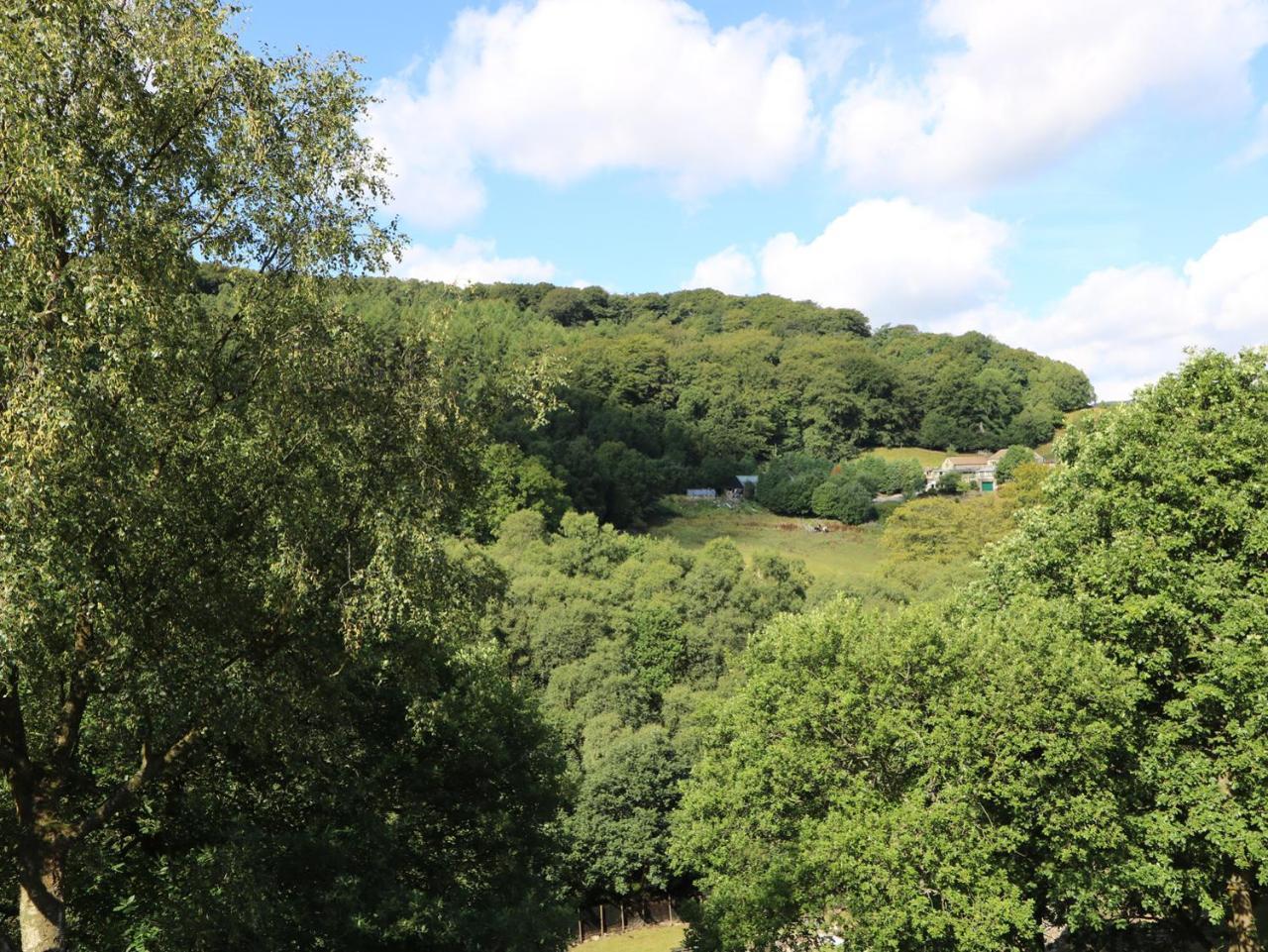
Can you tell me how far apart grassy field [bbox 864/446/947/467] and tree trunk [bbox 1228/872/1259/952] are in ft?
399

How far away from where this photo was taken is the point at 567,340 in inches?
6334

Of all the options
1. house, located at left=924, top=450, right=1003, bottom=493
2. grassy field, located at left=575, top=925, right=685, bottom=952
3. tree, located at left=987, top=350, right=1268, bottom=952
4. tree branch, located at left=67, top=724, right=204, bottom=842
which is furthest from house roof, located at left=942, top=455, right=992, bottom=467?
tree branch, located at left=67, top=724, right=204, bottom=842

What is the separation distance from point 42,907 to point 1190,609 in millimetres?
21425

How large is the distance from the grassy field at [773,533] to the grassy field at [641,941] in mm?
46915

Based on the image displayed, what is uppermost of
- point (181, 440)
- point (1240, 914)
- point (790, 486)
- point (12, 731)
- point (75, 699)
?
point (790, 486)

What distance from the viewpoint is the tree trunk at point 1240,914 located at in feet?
66.0

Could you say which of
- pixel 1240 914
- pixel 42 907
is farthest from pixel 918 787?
pixel 42 907

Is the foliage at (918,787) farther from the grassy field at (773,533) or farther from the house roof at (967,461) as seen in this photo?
the house roof at (967,461)

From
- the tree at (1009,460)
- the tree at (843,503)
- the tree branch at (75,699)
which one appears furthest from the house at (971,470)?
the tree branch at (75,699)

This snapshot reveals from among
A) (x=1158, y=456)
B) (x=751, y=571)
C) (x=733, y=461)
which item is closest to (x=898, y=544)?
(x=751, y=571)

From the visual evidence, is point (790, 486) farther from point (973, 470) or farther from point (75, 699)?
point (75, 699)

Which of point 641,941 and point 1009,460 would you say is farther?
point 1009,460

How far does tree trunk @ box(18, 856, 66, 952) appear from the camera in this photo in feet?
39.2

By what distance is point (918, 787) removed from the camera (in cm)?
1964
